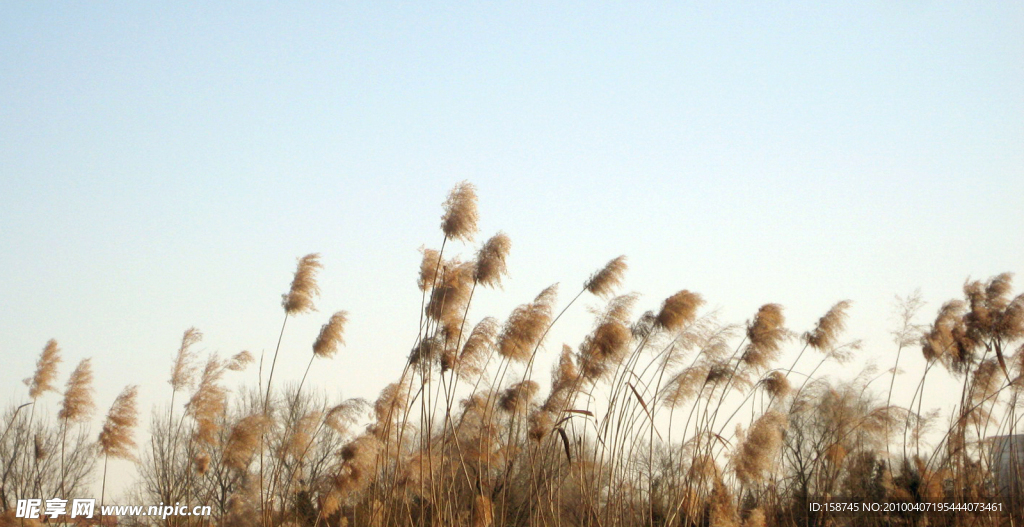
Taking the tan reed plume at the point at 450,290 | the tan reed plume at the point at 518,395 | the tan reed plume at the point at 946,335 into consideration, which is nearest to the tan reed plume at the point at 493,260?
the tan reed plume at the point at 450,290

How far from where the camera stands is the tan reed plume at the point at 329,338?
6.55 m

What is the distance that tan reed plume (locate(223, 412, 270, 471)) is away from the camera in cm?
607

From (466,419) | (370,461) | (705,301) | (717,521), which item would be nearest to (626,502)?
(717,521)

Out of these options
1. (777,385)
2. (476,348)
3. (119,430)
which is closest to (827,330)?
(777,385)

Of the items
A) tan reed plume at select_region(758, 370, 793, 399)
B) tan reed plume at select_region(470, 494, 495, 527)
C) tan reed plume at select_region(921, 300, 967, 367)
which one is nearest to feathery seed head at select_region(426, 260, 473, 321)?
tan reed plume at select_region(470, 494, 495, 527)

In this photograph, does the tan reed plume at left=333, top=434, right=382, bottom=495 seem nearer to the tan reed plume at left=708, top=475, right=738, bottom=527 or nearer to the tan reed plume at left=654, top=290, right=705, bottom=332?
the tan reed plume at left=654, top=290, right=705, bottom=332

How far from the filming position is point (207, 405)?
6.30 m

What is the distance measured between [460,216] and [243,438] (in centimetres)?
220

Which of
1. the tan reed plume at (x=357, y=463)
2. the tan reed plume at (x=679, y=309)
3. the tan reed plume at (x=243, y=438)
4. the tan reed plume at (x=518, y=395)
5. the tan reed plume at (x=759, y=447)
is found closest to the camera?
the tan reed plume at (x=357, y=463)

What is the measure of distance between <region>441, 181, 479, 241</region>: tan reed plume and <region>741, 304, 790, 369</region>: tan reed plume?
8.48 feet

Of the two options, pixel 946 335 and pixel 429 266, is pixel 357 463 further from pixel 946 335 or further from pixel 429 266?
pixel 946 335

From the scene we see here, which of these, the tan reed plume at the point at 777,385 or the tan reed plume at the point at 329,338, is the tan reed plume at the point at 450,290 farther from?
the tan reed plume at the point at 777,385

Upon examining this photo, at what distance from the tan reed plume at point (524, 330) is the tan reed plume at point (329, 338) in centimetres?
124

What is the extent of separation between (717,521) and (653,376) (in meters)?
1.31
